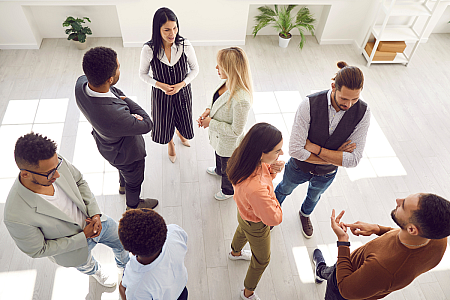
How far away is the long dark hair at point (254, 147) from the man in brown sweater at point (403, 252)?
789 millimetres

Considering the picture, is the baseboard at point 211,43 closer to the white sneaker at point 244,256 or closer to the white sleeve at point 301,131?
the white sleeve at point 301,131

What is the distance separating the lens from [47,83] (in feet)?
14.7

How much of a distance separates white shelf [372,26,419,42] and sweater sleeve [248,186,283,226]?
4.08 metres

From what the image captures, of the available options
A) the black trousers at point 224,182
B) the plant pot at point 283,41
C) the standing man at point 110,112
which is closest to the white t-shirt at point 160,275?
the standing man at point 110,112

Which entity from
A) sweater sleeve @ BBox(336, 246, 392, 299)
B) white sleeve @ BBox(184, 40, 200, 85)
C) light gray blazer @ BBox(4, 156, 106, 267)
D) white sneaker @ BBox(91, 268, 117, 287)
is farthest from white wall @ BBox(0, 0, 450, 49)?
sweater sleeve @ BBox(336, 246, 392, 299)

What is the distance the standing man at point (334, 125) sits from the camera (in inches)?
81.0

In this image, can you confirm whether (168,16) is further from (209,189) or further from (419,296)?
(419,296)

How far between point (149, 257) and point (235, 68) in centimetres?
146

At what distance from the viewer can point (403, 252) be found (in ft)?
5.57

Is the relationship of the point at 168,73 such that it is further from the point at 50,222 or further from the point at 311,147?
the point at 50,222

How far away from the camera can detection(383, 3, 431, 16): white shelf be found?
4613mm

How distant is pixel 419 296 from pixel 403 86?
10.4 ft

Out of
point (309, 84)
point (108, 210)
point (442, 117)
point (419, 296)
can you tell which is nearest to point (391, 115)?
point (442, 117)

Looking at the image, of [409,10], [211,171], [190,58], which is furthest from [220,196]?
[409,10]
